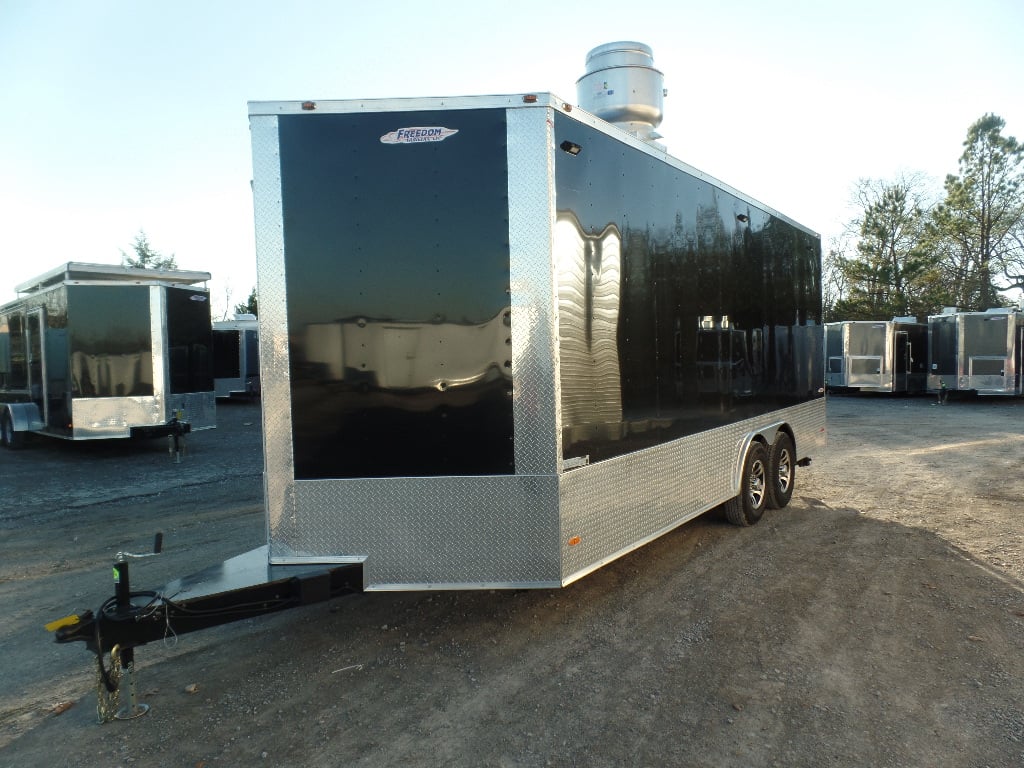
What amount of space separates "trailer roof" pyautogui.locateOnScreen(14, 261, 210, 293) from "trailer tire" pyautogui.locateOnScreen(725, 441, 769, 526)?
31.3 ft

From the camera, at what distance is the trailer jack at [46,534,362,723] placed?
10.6ft

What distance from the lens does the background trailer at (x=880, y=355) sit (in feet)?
78.1

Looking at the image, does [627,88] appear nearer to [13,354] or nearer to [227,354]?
[13,354]

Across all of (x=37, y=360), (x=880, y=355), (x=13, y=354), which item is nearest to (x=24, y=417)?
(x=13, y=354)

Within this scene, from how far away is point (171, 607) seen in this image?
131 inches

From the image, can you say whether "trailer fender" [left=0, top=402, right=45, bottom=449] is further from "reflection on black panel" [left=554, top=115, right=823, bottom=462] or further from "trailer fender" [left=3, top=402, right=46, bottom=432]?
"reflection on black panel" [left=554, top=115, right=823, bottom=462]

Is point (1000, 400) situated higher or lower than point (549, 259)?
lower

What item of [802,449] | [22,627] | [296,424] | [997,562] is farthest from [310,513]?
[802,449]

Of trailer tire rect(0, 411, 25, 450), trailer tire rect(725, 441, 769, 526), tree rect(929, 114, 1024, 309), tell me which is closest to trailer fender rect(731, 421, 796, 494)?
trailer tire rect(725, 441, 769, 526)

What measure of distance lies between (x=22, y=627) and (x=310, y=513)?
98.0 inches

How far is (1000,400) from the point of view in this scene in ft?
75.2

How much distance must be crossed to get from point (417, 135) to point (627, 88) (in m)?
3.11

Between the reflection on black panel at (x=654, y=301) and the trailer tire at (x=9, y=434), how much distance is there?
12.4 metres

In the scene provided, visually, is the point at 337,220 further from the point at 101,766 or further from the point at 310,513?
the point at 101,766
